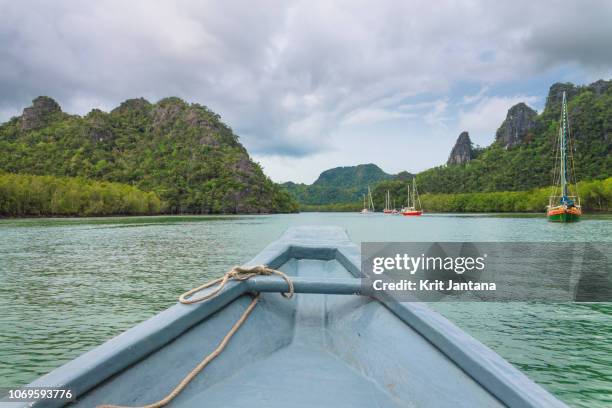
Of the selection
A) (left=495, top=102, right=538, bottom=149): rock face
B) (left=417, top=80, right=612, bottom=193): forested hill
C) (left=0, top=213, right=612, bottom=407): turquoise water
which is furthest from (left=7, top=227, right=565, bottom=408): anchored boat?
(left=495, top=102, right=538, bottom=149): rock face

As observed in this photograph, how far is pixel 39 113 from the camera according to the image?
92.9 m

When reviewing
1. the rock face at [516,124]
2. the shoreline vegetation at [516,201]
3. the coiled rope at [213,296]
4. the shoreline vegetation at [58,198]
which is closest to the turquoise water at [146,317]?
the coiled rope at [213,296]

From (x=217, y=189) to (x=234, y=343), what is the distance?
84541 millimetres

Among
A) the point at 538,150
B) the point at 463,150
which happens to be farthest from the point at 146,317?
the point at 463,150

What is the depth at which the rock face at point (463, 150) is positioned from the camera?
12756 centimetres

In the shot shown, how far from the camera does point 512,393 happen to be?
3.80 feet

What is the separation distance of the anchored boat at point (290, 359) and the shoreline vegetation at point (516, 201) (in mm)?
62991

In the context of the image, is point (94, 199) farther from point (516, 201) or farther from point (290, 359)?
point (516, 201)

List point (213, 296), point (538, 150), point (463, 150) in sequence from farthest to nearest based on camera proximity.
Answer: point (463, 150)
point (538, 150)
point (213, 296)

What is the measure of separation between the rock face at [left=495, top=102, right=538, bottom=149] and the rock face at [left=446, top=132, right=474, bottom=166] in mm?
15560

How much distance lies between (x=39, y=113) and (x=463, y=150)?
12915 centimetres

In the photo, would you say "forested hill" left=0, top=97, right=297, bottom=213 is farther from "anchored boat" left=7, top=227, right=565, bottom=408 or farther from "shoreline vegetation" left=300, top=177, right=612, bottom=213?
"anchored boat" left=7, top=227, right=565, bottom=408

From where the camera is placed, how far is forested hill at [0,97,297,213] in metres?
75.6

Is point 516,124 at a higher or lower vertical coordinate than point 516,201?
higher
